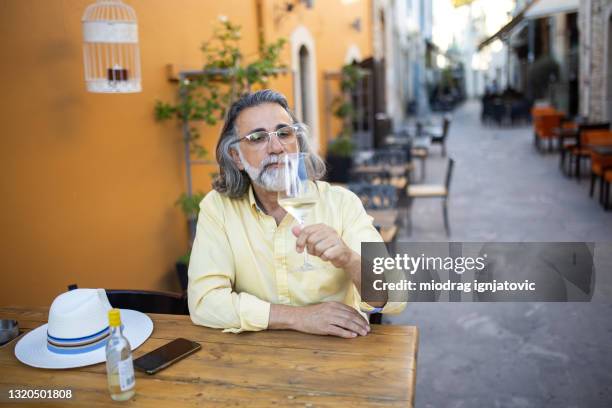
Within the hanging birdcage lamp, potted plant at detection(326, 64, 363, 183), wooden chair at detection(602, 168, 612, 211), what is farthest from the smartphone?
potted plant at detection(326, 64, 363, 183)

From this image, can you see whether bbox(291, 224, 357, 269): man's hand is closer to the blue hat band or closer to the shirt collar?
the shirt collar

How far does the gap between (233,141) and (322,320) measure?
772mm

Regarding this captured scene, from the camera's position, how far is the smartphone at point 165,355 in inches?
64.6

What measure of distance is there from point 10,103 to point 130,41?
0.84m

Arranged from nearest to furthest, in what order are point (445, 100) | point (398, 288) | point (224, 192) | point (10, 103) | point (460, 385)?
point (398, 288) → point (224, 192) → point (10, 103) → point (460, 385) → point (445, 100)

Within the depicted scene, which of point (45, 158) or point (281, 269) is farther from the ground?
point (45, 158)

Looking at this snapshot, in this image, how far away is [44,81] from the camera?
3.36 m

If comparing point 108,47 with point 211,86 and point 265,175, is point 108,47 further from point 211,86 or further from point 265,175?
point 265,175

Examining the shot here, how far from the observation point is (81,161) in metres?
3.69

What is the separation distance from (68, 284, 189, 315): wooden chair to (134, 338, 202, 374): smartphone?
653mm

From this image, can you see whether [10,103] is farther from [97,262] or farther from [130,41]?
[97,262]

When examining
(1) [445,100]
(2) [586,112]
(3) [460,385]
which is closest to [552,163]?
(2) [586,112]

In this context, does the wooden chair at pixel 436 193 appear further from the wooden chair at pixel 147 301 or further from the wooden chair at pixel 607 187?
the wooden chair at pixel 147 301

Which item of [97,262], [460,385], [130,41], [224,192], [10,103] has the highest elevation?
[130,41]
